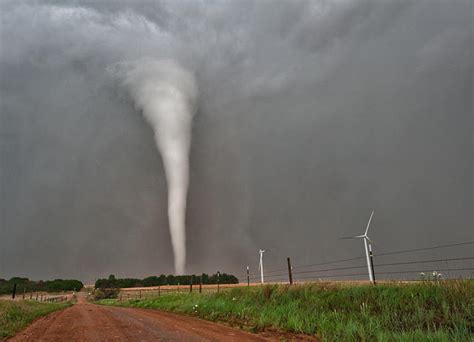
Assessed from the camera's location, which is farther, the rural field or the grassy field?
the rural field

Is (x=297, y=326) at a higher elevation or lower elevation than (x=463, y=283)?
lower

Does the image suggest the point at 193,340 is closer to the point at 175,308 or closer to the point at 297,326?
the point at 297,326

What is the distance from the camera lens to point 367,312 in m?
14.6

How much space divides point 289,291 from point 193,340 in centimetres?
1100

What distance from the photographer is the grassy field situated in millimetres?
11227

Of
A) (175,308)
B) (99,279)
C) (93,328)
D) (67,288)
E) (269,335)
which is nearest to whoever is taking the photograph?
(269,335)

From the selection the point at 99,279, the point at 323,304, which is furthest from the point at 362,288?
the point at 99,279

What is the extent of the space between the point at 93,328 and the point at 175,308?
46.9 feet

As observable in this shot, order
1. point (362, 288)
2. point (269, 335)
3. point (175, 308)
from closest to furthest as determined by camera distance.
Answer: point (269, 335) → point (362, 288) → point (175, 308)

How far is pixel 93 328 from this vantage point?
15672 mm

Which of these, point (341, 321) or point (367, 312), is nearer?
point (341, 321)

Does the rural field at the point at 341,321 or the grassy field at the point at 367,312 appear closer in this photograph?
the grassy field at the point at 367,312

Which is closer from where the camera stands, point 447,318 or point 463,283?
point 447,318

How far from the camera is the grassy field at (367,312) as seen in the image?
11.2 metres
